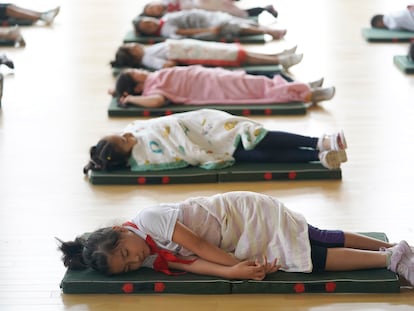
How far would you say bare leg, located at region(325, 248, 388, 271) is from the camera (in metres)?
3.59

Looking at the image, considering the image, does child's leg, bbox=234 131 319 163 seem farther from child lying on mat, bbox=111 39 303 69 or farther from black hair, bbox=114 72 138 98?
child lying on mat, bbox=111 39 303 69

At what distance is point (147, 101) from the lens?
5.78 metres

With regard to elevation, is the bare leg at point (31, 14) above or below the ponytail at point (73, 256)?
below

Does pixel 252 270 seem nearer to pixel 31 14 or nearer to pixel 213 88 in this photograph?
pixel 213 88

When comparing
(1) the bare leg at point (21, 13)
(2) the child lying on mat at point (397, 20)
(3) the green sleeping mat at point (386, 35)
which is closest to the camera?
(3) the green sleeping mat at point (386, 35)

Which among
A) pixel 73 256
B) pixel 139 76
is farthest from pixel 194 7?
pixel 73 256

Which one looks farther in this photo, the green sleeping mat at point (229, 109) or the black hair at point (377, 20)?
the black hair at point (377, 20)

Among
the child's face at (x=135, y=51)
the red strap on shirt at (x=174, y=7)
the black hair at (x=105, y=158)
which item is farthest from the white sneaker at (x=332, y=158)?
the red strap on shirt at (x=174, y=7)

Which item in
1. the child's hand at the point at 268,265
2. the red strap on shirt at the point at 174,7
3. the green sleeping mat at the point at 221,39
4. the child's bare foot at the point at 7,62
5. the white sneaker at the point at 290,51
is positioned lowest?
the child's bare foot at the point at 7,62

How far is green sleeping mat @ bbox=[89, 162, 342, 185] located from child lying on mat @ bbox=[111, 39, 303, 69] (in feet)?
6.03

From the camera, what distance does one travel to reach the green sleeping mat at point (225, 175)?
4.71 meters

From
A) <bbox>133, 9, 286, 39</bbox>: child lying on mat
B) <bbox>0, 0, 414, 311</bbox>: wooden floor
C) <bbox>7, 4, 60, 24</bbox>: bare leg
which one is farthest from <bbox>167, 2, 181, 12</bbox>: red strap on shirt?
<bbox>7, 4, 60, 24</bbox>: bare leg

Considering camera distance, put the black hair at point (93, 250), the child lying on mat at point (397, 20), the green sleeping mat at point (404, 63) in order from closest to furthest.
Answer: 1. the black hair at point (93, 250)
2. the green sleeping mat at point (404, 63)
3. the child lying on mat at point (397, 20)

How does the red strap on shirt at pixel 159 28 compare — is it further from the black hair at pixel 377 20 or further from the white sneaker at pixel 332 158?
the white sneaker at pixel 332 158
